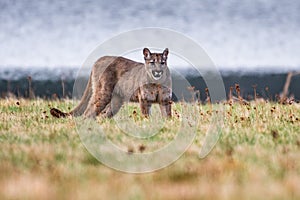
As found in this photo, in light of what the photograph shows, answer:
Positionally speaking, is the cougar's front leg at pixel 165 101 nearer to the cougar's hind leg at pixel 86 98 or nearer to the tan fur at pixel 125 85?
the tan fur at pixel 125 85

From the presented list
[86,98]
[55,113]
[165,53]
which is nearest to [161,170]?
[55,113]

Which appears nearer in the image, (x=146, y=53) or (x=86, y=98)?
(x=146, y=53)

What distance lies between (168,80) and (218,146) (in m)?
4.67

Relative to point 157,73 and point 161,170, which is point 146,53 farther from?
point 161,170

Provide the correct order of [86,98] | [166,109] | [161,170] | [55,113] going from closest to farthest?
[161,170], [55,113], [166,109], [86,98]

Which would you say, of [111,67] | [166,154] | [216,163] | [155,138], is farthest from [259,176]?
[111,67]

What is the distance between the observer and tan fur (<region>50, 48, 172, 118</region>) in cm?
1285

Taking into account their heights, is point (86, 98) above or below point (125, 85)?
below

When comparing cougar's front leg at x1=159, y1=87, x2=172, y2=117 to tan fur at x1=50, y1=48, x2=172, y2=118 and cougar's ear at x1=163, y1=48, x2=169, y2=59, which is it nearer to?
tan fur at x1=50, y1=48, x2=172, y2=118

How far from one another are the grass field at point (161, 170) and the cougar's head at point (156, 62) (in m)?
2.31

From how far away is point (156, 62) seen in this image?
12.8 m

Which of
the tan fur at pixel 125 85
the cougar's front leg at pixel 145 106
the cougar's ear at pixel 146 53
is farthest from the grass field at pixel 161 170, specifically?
the cougar's ear at pixel 146 53

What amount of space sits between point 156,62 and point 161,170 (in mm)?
5823

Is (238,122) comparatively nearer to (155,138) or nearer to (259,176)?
(155,138)
